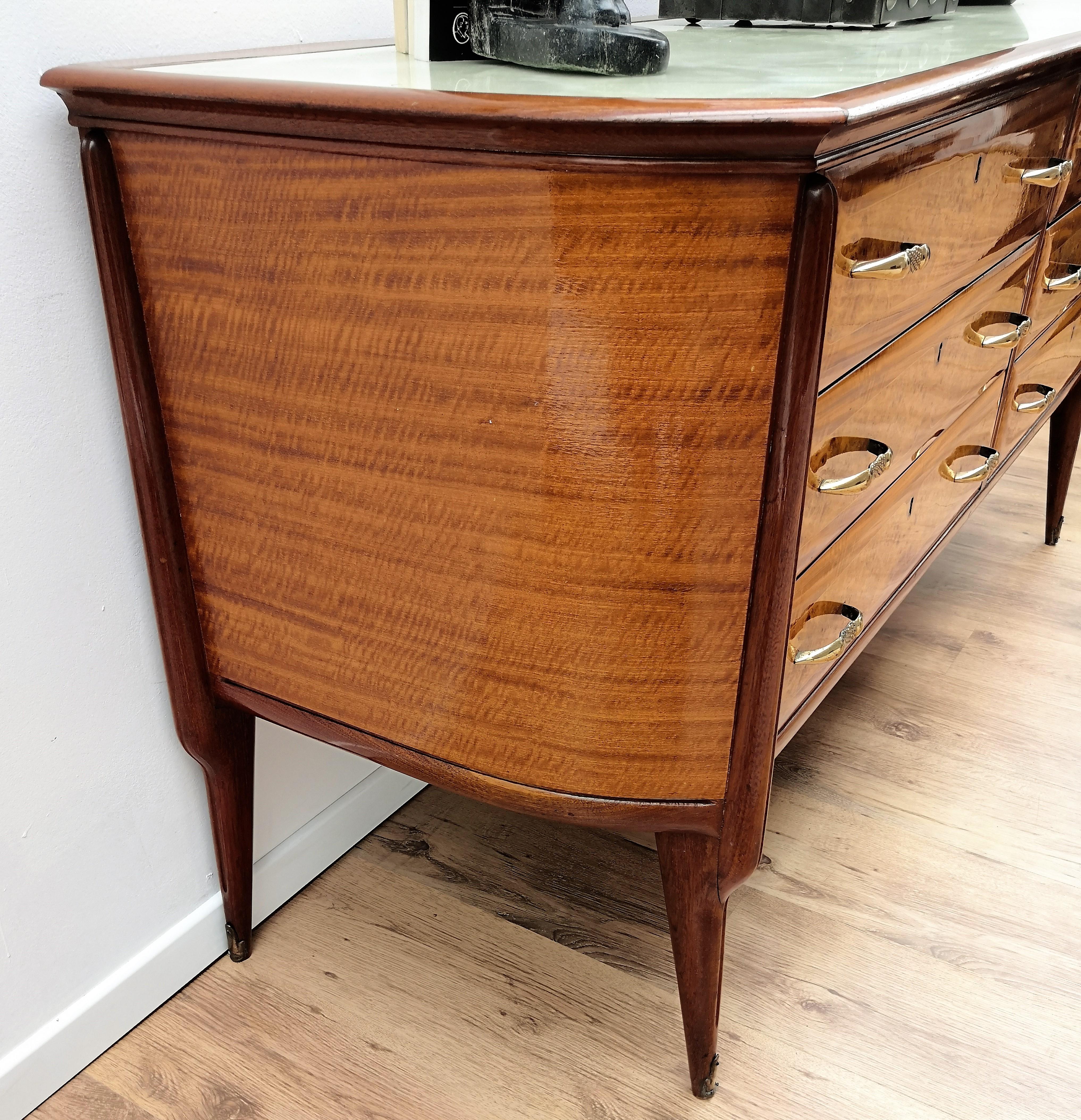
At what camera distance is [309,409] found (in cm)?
75

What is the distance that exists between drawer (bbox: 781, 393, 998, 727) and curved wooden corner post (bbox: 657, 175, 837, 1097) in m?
0.07

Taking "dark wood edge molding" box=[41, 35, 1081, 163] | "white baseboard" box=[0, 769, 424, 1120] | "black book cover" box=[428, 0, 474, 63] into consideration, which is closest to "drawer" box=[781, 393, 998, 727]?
"dark wood edge molding" box=[41, 35, 1081, 163]

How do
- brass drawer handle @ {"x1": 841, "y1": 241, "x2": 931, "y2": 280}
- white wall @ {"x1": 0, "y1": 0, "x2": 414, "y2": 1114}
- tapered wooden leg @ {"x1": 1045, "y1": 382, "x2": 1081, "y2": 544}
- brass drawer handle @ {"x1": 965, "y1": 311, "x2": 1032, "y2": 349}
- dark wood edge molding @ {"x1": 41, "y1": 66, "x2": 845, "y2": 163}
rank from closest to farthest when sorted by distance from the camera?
dark wood edge molding @ {"x1": 41, "y1": 66, "x2": 845, "y2": 163} → brass drawer handle @ {"x1": 841, "y1": 241, "x2": 931, "y2": 280} → white wall @ {"x1": 0, "y1": 0, "x2": 414, "y2": 1114} → brass drawer handle @ {"x1": 965, "y1": 311, "x2": 1032, "y2": 349} → tapered wooden leg @ {"x1": 1045, "y1": 382, "x2": 1081, "y2": 544}

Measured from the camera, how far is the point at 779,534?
675mm

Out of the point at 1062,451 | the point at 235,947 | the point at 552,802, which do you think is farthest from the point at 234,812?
the point at 1062,451

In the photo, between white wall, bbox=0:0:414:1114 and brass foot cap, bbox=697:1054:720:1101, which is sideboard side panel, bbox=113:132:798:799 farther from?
brass foot cap, bbox=697:1054:720:1101

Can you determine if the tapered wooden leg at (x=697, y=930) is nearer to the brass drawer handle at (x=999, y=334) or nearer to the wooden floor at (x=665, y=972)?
the wooden floor at (x=665, y=972)

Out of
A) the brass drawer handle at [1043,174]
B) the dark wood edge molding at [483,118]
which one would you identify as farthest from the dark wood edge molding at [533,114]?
the brass drawer handle at [1043,174]

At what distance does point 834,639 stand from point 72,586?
0.64 m

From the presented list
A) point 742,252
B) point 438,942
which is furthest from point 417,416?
point 438,942

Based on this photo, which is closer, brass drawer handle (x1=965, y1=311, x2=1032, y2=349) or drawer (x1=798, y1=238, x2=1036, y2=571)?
drawer (x1=798, y1=238, x2=1036, y2=571)

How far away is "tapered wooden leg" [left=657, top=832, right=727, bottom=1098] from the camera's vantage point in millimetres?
824

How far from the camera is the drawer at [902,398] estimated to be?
749mm

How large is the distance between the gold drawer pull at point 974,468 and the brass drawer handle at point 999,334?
0.37ft
